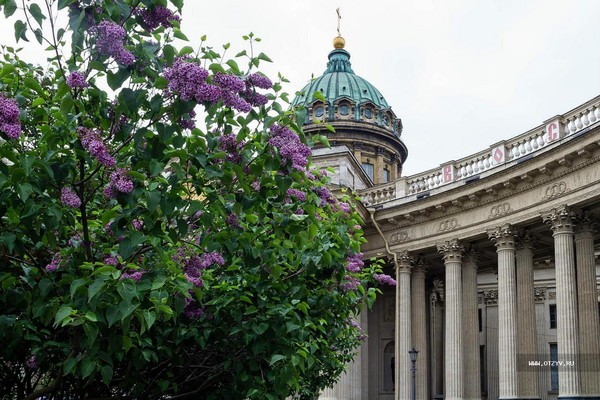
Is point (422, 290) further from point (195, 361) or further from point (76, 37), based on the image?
point (76, 37)

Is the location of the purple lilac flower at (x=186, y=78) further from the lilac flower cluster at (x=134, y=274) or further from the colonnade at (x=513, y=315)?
the colonnade at (x=513, y=315)

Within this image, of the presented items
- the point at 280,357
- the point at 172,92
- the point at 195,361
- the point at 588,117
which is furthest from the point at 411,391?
the point at 172,92

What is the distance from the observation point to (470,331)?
32.3m

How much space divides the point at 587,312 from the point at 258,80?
20.7m

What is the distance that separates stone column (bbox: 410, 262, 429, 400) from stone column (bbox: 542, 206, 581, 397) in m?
8.29

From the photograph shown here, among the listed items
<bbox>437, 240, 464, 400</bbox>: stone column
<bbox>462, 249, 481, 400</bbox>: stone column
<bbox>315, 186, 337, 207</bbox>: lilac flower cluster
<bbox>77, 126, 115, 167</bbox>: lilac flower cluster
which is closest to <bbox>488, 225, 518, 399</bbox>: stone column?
<bbox>437, 240, 464, 400</bbox>: stone column

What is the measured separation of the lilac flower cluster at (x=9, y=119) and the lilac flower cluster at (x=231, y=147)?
2.46m

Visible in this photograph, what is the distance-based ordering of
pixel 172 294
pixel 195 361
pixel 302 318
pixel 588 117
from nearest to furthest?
pixel 172 294 → pixel 302 318 → pixel 195 361 → pixel 588 117

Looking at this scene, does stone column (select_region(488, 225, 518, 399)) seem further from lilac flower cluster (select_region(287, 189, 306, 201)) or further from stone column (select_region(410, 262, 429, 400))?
lilac flower cluster (select_region(287, 189, 306, 201))

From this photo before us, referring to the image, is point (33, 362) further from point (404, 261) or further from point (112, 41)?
point (404, 261)

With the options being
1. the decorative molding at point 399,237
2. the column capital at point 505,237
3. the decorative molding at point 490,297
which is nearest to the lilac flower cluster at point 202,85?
the column capital at point 505,237

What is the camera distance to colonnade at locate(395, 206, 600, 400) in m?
26.3

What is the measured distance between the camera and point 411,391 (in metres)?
33.5

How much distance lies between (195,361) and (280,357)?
330cm
